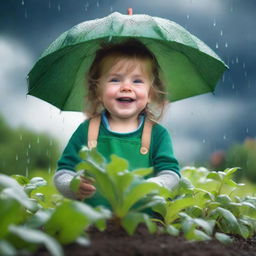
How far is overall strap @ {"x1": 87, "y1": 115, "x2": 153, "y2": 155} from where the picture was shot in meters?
3.51

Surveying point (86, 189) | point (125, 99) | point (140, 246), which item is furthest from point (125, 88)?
point (140, 246)

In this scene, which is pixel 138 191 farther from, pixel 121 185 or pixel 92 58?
pixel 92 58

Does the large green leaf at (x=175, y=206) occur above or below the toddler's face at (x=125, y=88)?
below

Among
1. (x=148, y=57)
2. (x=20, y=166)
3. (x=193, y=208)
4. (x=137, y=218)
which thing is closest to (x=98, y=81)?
(x=148, y=57)

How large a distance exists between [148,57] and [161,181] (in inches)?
37.0

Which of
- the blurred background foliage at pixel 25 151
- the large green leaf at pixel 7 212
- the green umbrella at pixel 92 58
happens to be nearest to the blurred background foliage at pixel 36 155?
the blurred background foliage at pixel 25 151

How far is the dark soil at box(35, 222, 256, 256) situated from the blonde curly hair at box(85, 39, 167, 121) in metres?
1.19

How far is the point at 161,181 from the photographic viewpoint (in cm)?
328

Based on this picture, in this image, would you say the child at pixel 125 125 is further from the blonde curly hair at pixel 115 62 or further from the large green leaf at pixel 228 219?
the large green leaf at pixel 228 219

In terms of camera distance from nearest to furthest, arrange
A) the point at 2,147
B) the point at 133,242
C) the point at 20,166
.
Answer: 1. the point at 133,242
2. the point at 20,166
3. the point at 2,147

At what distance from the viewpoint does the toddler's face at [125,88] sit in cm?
346

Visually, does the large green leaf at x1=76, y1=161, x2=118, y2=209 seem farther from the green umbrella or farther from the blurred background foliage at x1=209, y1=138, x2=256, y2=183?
the blurred background foliage at x1=209, y1=138, x2=256, y2=183

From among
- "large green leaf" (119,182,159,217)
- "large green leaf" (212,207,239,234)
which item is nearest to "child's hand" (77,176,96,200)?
"large green leaf" (119,182,159,217)

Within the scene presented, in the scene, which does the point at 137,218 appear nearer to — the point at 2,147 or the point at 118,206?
the point at 118,206
